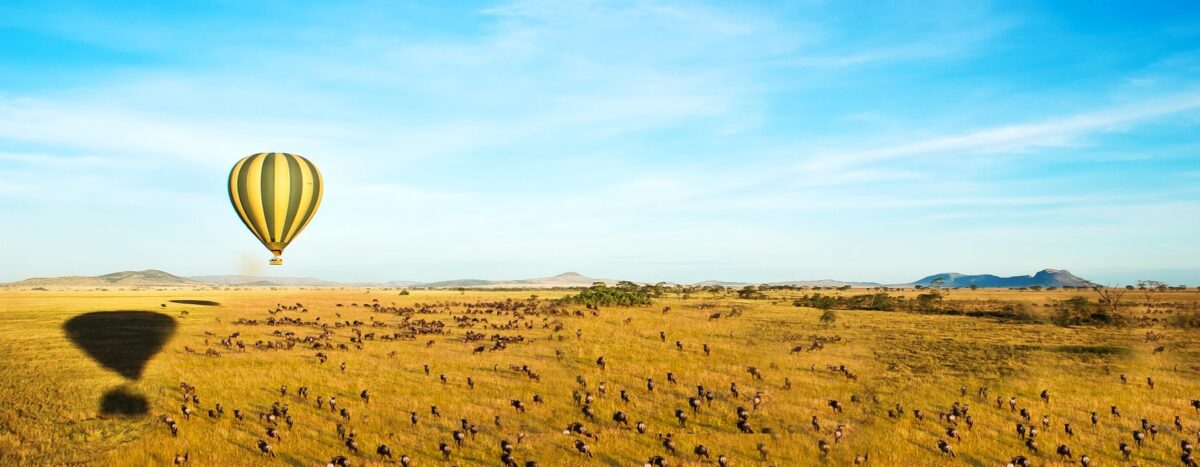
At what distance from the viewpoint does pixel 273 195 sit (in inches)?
1478

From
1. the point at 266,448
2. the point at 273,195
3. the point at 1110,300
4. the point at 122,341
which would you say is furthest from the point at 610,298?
the point at 266,448

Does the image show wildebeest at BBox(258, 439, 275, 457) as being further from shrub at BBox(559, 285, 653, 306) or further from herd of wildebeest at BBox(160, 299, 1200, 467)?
shrub at BBox(559, 285, 653, 306)

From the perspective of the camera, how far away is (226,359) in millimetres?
30609

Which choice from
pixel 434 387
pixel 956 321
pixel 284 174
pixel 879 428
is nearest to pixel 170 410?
pixel 434 387

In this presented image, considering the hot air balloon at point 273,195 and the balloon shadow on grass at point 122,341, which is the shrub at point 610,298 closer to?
the hot air balloon at point 273,195

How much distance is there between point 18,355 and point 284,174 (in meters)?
14.7

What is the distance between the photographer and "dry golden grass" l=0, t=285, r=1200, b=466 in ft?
60.1

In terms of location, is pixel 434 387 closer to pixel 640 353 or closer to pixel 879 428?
pixel 640 353

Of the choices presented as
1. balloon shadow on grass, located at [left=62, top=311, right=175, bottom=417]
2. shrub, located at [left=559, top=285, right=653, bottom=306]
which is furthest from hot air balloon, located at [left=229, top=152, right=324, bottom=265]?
shrub, located at [left=559, top=285, right=653, bottom=306]

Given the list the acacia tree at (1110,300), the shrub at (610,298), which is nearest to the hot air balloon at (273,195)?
the shrub at (610,298)

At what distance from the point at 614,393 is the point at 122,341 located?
92.4 ft

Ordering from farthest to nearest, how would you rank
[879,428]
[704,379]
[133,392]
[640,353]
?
[640,353], [704,379], [133,392], [879,428]

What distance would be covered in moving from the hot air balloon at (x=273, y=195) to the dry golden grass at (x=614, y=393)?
20.5ft

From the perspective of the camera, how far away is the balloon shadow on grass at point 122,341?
22922 millimetres
